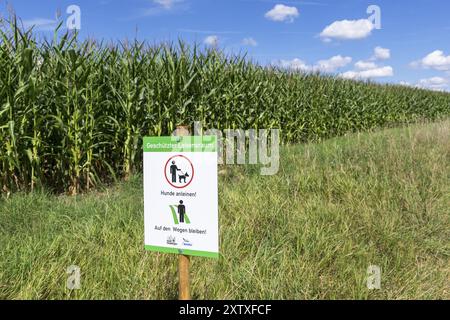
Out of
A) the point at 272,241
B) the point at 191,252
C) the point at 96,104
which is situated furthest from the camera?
the point at 96,104

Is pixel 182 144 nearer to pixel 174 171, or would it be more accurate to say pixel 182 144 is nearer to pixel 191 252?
pixel 174 171

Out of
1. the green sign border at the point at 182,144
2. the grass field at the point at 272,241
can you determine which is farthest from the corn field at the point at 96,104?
the green sign border at the point at 182,144

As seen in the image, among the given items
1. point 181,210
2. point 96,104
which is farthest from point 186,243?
point 96,104

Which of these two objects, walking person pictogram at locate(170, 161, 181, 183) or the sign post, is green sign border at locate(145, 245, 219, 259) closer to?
the sign post

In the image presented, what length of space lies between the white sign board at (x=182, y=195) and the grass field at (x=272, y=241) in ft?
2.08

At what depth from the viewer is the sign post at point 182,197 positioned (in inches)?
94.3

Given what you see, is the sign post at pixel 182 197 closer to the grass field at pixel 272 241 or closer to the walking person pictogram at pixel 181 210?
the walking person pictogram at pixel 181 210

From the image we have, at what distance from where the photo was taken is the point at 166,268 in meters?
3.19

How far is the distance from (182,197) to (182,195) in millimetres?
14

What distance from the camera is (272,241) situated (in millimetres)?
3686

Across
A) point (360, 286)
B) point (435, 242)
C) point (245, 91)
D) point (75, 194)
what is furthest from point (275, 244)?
point (245, 91)

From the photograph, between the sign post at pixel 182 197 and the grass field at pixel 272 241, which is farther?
the grass field at pixel 272 241
